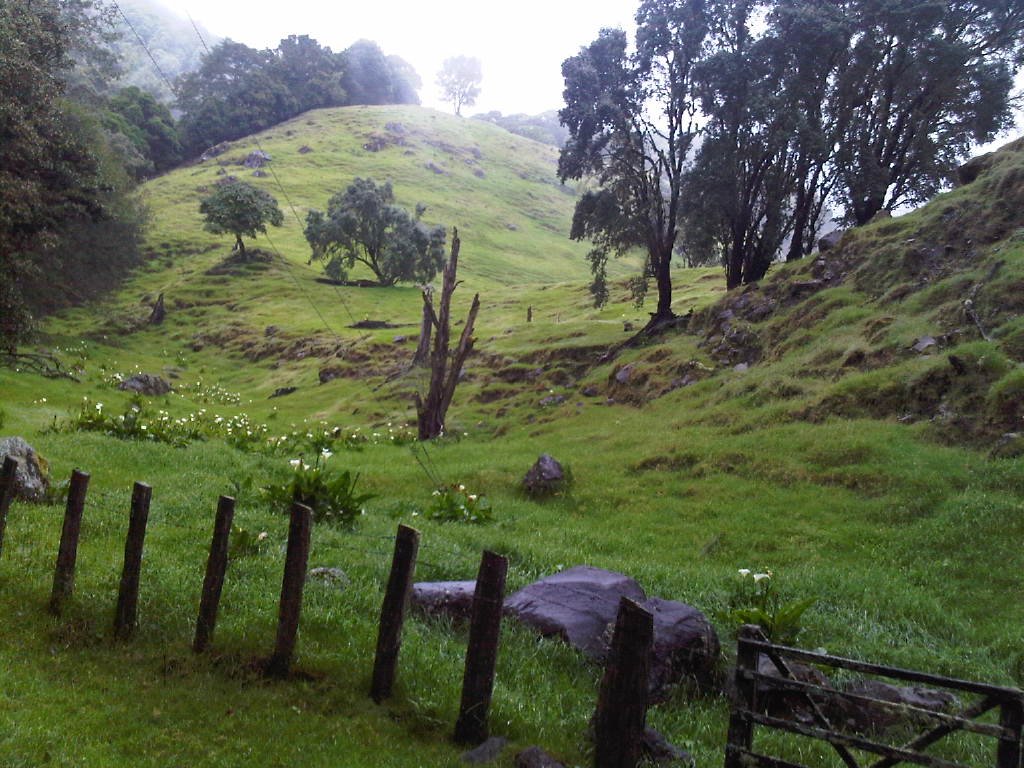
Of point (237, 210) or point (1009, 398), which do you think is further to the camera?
point (237, 210)

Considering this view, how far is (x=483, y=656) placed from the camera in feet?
19.6

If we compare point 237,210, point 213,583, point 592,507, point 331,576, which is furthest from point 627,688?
point 237,210

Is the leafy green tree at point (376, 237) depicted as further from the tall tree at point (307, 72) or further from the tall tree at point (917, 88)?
the tall tree at point (307, 72)

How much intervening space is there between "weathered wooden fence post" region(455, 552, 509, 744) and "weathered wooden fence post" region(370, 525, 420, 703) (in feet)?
2.52

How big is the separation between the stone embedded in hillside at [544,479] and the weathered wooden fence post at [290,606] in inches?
473

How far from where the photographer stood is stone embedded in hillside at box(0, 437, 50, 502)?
11695 millimetres

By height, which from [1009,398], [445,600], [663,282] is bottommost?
[445,600]

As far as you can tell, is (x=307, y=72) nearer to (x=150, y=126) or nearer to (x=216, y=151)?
(x=216, y=151)

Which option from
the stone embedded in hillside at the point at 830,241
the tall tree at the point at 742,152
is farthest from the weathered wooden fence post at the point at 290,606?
the tall tree at the point at 742,152

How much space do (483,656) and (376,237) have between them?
235 ft

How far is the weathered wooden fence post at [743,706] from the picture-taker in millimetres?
4922

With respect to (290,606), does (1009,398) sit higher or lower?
higher

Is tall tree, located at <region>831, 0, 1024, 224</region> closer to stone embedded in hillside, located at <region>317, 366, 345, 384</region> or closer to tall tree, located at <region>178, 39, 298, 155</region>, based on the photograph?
stone embedded in hillside, located at <region>317, 366, 345, 384</region>

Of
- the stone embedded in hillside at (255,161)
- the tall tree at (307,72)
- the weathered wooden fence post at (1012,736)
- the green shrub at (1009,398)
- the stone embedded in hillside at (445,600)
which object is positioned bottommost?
the stone embedded in hillside at (445,600)
